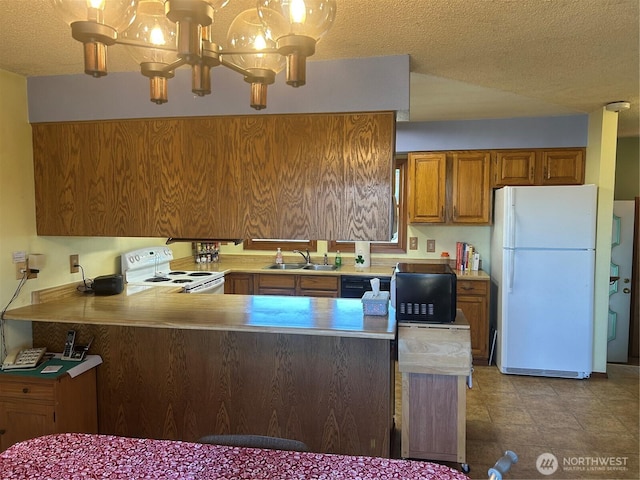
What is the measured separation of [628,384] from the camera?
356cm

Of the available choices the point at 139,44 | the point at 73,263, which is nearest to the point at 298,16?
the point at 139,44

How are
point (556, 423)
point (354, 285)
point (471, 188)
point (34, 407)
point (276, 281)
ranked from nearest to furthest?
point (34, 407) < point (556, 423) < point (471, 188) < point (354, 285) < point (276, 281)

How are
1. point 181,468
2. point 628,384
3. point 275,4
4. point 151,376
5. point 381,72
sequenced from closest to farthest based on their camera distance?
1. point 275,4
2. point 181,468
3. point 381,72
4. point 151,376
5. point 628,384

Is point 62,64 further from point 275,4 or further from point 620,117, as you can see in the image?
point 620,117

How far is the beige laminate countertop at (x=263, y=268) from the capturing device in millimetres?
4203

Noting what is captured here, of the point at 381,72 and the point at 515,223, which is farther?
the point at 515,223

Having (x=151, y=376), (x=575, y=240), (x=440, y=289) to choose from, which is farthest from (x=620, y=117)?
(x=151, y=376)

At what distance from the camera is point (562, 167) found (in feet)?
12.8

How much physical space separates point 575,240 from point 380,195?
223 centimetres

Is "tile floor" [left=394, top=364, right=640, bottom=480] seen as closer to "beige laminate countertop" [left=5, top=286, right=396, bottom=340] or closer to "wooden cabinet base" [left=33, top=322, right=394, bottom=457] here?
"wooden cabinet base" [left=33, top=322, right=394, bottom=457]

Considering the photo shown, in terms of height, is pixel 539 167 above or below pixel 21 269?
above

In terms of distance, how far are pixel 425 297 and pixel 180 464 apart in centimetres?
163

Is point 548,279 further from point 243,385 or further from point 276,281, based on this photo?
point 243,385

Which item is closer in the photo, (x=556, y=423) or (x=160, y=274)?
(x=556, y=423)
